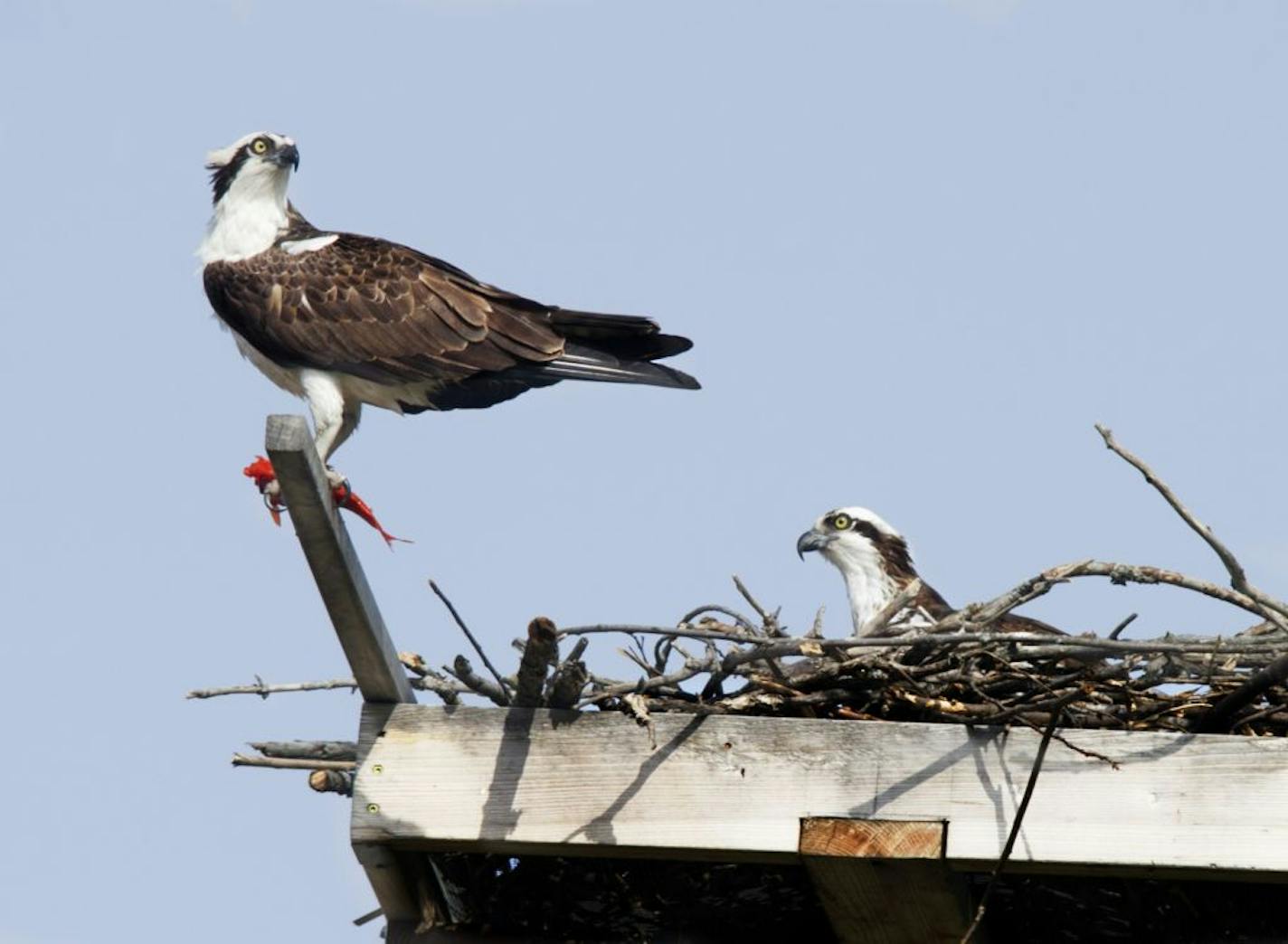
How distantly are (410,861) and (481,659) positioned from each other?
0.45m

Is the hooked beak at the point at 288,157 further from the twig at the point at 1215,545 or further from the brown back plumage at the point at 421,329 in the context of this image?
the twig at the point at 1215,545

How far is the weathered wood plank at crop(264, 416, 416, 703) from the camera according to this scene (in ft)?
10.7

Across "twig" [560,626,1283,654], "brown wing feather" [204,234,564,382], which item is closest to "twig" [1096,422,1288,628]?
"twig" [560,626,1283,654]

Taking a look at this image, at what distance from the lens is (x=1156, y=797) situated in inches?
146

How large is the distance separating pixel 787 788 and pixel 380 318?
3.26 metres

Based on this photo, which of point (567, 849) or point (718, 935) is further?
point (718, 935)

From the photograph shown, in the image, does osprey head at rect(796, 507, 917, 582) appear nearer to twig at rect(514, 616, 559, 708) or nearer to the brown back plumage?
the brown back plumage

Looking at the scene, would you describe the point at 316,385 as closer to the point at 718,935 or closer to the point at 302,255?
the point at 302,255

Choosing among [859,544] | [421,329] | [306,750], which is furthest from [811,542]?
[306,750]

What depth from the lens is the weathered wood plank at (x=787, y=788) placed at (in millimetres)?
3689

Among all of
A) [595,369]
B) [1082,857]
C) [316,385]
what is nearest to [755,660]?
[1082,857]

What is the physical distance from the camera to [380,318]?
6645mm

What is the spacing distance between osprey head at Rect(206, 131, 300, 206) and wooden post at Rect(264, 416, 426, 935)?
372cm

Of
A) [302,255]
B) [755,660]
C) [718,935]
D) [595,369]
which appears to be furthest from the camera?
[302,255]
